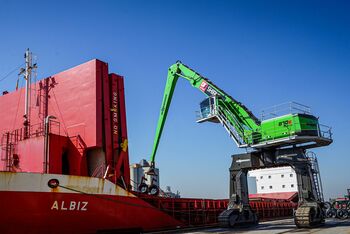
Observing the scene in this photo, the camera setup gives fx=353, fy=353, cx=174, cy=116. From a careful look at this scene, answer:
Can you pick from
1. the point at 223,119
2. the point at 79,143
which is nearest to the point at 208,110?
the point at 223,119

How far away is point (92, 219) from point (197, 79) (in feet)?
40.5

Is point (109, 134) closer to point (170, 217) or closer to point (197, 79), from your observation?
point (170, 217)

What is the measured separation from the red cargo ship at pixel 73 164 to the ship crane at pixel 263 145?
8.29 feet

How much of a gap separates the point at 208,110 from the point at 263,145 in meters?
4.33

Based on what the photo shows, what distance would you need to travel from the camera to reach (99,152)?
16.2 meters

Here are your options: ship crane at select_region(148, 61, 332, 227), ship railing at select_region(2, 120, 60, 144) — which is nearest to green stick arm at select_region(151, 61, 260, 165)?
ship crane at select_region(148, 61, 332, 227)

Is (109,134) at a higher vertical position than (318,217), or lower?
higher

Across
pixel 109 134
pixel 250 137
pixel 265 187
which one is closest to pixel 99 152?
pixel 109 134

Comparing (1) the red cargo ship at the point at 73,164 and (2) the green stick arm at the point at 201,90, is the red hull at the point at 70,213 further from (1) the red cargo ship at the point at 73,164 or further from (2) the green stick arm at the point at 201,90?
(2) the green stick arm at the point at 201,90

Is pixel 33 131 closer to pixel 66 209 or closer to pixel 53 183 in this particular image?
pixel 53 183

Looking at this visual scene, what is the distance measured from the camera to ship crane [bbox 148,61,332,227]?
1811 centimetres

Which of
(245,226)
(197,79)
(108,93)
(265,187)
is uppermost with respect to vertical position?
(197,79)

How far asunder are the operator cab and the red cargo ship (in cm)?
494

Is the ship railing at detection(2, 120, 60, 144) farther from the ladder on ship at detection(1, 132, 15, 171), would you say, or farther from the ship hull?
the ship hull
